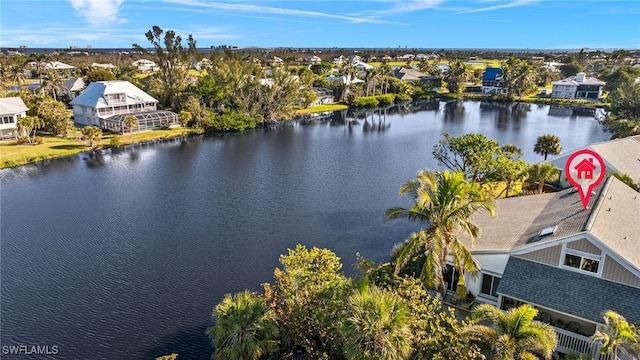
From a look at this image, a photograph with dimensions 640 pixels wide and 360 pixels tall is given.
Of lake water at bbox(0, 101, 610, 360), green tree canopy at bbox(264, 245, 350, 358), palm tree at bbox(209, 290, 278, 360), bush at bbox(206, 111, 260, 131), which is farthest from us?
bush at bbox(206, 111, 260, 131)

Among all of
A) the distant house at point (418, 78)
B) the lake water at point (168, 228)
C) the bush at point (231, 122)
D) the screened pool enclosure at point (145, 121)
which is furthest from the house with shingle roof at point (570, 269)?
the distant house at point (418, 78)

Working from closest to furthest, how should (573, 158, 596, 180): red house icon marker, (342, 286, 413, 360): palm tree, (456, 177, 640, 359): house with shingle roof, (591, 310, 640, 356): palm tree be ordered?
(342, 286, 413, 360): palm tree → (591, 310, 640, 356): palm tree → (456, 177, 640, 359): house with shingle roof → (573, 158, 596, 180): red house icon marker

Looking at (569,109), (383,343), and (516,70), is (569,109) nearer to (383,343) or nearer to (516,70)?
(516,70)

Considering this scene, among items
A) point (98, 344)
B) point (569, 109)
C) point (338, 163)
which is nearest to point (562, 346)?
point (98, 344)

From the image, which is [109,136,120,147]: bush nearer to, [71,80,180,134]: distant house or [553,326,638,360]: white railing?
[71,80,180,134]: distant house

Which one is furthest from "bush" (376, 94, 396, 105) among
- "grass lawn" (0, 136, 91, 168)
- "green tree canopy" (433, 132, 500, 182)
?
"green tree canopy" (433, 132, 500, 182)

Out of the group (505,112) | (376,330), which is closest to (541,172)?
(376,330)
